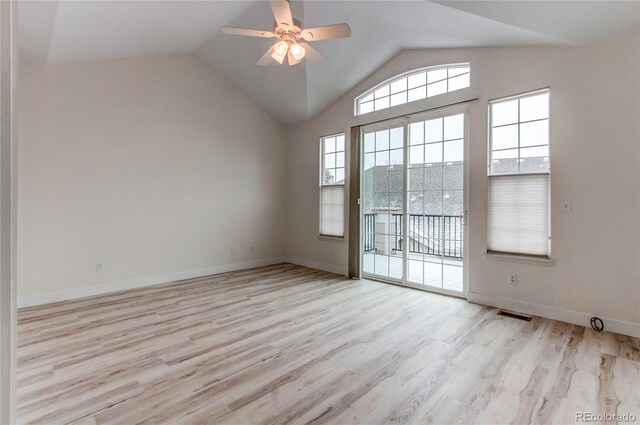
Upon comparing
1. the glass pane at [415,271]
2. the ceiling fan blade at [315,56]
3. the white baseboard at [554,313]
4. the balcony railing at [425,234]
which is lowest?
the white baseboard at [554,313]

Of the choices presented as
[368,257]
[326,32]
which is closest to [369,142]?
[368,257]

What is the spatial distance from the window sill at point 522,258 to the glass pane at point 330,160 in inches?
118

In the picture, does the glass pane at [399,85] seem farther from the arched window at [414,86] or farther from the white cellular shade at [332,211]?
the white cellular shade at [332,211]

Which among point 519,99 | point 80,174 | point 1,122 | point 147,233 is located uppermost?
point 519,99

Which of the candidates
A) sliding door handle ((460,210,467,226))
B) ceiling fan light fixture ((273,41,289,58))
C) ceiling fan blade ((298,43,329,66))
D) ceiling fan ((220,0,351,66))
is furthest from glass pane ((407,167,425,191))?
ceiling fan light fixture ((273,41,289,58))

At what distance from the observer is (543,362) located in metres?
2.37

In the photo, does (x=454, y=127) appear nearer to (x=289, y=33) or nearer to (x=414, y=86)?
(x=414, y=86)

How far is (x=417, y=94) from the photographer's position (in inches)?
171

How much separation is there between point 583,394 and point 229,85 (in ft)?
19.5

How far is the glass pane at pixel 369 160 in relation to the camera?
4.93 metres

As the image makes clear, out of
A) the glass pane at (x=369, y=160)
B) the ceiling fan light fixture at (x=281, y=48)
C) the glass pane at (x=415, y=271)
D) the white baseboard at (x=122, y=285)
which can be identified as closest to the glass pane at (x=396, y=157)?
the glass pane at (x=369, y=160)

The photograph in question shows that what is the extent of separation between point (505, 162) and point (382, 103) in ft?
6.81

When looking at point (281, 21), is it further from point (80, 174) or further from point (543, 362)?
point (543, 362)

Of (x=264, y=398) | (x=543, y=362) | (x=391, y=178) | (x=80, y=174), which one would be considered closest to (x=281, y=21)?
(x=391, y=178)
